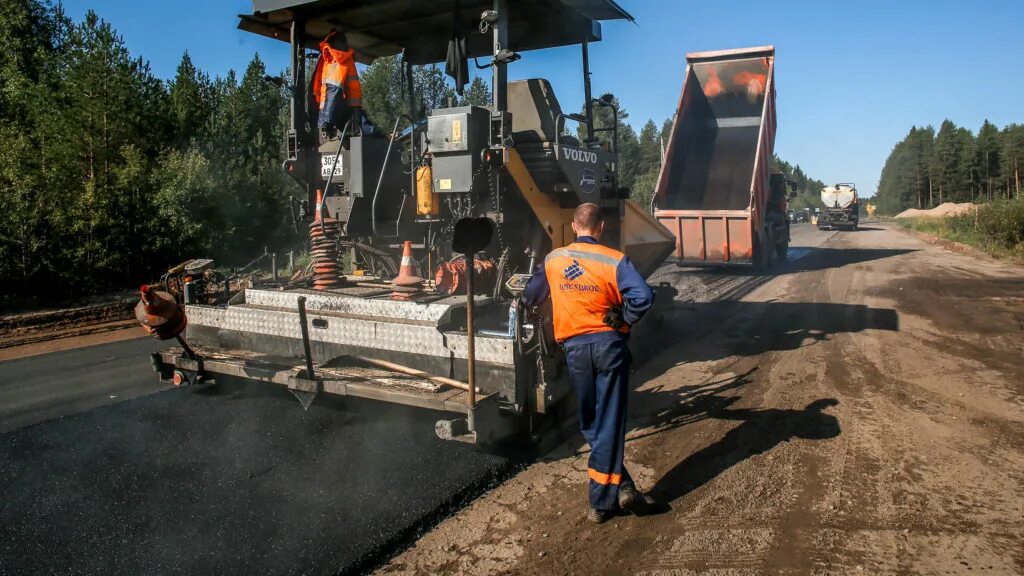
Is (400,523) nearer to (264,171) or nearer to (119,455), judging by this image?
(119,455)

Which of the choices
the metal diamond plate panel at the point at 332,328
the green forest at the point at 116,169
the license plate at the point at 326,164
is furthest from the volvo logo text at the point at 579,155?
the license plate at the point at 326,164

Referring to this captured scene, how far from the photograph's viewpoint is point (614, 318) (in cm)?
346

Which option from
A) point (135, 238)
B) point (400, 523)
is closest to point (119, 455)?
point (400, 523)

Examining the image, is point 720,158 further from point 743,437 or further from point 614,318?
point 614,318

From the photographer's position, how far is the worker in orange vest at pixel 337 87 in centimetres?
566

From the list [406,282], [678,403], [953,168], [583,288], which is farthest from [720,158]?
[953,168]

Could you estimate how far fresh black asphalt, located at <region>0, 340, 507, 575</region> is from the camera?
3.18m

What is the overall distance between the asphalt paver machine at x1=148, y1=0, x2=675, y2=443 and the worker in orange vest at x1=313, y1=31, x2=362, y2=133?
158 millimetres

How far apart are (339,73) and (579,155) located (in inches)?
83.3

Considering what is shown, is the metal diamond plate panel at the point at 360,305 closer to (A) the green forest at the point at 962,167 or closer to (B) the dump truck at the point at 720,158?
(B) the dump truck at the point at 720,158

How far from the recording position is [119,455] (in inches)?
173

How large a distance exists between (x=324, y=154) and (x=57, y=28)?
90.2 feet

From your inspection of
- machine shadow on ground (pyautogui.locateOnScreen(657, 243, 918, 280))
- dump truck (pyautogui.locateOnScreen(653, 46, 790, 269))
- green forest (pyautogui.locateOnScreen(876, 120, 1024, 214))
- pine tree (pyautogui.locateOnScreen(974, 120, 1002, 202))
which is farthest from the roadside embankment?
pine tree (pyautogui.locateOnScreen(974, 120, 1002, 202))

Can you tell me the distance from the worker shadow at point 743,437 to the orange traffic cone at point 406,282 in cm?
212
